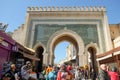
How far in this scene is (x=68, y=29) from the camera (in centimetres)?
1559

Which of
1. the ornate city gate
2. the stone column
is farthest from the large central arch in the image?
the stone column

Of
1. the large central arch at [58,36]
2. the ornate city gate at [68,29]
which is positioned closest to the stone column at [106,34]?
the ornate city gate at [68,29]

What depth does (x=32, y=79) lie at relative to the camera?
6.25m

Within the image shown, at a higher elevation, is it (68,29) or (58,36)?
(68,29)

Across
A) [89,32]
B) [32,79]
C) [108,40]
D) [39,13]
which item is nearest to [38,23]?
[39,13]

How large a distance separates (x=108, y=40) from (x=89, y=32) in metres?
2.07

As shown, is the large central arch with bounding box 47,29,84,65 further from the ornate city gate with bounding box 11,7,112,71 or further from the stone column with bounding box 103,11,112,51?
the stone column with bounding box 103,11,112,51

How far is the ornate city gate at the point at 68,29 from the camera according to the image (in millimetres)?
14914

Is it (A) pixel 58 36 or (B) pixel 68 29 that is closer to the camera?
(A) pixel 58 36

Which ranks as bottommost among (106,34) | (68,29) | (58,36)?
(58,36)

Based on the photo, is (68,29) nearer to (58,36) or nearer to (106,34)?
(58,36)

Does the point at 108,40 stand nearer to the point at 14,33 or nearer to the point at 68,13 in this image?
the point at 68,13

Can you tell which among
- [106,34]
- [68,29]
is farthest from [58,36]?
[106,34]

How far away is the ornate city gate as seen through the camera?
14914mm
